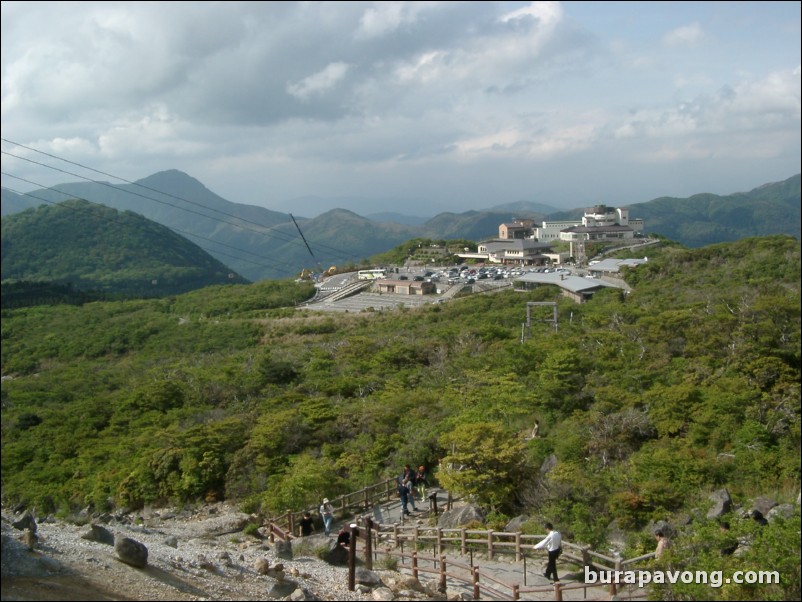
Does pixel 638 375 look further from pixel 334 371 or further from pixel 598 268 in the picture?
pixel 598 268

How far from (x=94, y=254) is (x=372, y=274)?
52543 millimetres

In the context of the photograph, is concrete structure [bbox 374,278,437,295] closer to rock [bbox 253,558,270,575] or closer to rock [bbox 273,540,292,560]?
rock [bbox 273,540,292,560]

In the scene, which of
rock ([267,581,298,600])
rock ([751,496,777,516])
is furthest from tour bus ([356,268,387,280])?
rock ([267,581,298,600])

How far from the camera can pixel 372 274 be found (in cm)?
5312

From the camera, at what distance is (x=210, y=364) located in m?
31.9

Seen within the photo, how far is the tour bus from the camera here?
52094mm

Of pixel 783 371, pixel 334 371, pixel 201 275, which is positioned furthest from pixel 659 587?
pixel 201 275

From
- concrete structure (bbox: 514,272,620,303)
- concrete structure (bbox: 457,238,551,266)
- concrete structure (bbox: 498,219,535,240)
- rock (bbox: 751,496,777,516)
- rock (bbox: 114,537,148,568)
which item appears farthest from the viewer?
concrete structure (bbox: 498,219,535,240)

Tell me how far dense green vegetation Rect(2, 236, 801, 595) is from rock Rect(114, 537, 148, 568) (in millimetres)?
5079

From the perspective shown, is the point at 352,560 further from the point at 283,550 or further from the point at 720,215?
the point at 720,215

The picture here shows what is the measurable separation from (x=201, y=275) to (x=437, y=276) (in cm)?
5083

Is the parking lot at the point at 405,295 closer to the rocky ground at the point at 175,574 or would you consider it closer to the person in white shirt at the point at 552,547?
the rocky ground at the point at 175,574

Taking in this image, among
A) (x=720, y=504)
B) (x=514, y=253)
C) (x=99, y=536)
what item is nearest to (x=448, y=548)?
(x=720, y=504)

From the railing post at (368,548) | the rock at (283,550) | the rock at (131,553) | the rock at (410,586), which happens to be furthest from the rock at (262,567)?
the rock at (410,586)
